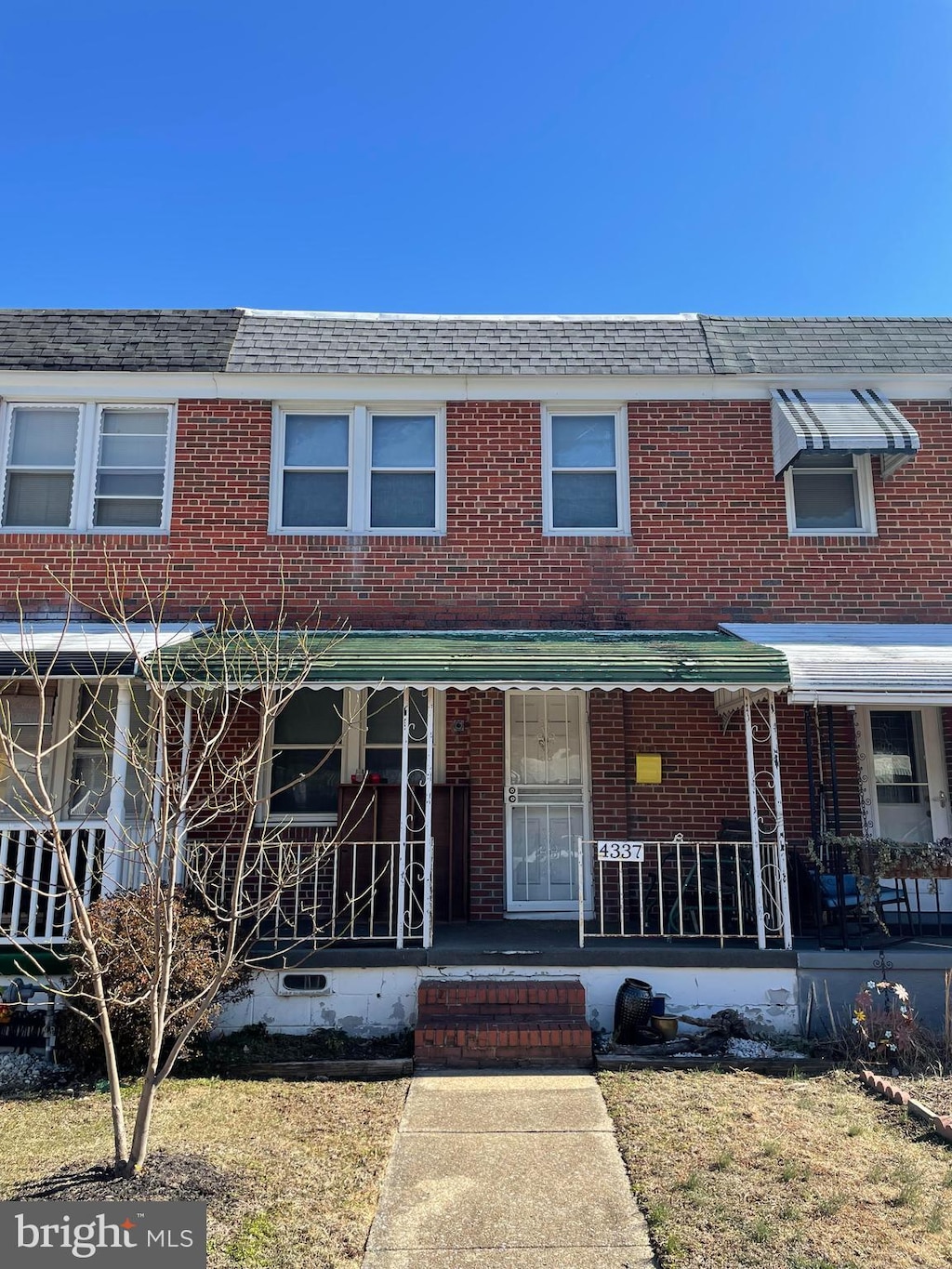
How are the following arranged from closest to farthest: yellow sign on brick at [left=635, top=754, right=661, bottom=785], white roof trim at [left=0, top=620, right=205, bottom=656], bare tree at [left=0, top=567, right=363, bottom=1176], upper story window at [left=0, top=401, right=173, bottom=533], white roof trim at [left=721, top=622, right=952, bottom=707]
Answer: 1. bare tree at [left=0, top=567, right=363, bottom=1176]
2. white roof trim at [left=721, top=622, right=952, bottom=707]
3. white roof trim at [left=0, top=620, right=205, bottom=656]
4. yellow sign on brick at [left=635, top=754, right=661, bottom=785]
5. upper story window at [left=0, top=401, right=173, bottom=533]

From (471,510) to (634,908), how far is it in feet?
14.6

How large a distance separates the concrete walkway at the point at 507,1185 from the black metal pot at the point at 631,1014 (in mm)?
852

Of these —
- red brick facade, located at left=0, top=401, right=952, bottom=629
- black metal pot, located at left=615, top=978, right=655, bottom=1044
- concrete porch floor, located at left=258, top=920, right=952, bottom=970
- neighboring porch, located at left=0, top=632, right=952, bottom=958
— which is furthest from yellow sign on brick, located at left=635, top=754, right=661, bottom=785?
black metal pot, located at left=615, top=978, right=655, bottom=1044

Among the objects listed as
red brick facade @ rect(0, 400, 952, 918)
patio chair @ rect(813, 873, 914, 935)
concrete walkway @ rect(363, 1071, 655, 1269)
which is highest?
red brick facade @ rect(0, 400, 952, 918)

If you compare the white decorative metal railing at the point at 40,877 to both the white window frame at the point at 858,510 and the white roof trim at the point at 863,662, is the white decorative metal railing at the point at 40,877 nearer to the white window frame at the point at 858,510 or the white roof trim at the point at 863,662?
the white roof trim at the point at 863,662

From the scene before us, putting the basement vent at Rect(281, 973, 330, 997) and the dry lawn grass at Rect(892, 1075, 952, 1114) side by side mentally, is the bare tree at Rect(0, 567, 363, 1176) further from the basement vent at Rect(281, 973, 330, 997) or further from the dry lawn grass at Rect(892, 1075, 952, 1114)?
the dry lawn grass at Rect(892, 1075, 952, 1114)

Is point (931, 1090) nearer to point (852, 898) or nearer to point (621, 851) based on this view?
point (852, 898)

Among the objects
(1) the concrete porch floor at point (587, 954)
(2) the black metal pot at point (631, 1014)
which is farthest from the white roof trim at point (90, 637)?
(2) the black metal pot at point (631, 1014)

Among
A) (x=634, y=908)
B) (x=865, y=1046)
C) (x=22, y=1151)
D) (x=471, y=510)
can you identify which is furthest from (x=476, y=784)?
(x=22, y=1151)

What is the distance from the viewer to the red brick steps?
6707 millimetres

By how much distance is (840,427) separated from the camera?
9.23m

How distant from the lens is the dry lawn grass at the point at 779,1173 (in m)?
4.09

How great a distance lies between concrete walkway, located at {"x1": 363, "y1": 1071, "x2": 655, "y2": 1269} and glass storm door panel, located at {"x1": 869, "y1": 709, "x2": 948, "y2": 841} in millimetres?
4947

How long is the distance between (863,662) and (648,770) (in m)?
2.45
